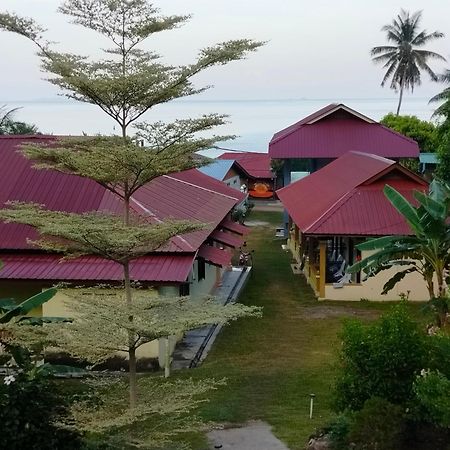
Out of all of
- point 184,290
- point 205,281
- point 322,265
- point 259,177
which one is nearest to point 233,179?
point 259,177

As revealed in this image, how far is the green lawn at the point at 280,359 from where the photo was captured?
13.8 meters

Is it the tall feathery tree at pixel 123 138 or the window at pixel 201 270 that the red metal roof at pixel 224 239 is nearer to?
the window at pixel 201 270

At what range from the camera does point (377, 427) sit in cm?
1096

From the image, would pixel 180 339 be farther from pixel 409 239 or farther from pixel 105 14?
pixel 105 14

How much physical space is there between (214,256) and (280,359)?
3.31 m

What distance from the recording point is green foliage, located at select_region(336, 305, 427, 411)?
37.4 ft

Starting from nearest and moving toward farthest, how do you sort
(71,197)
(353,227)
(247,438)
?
(247,438) → (71,197) → (353,227)

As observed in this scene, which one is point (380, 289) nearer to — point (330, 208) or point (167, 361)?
point (330, 208)

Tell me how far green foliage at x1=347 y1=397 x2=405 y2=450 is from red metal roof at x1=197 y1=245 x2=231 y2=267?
7899 millimetres

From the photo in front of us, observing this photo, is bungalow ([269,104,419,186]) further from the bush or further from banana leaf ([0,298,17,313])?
the bush

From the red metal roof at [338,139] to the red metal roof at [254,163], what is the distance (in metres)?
15.7

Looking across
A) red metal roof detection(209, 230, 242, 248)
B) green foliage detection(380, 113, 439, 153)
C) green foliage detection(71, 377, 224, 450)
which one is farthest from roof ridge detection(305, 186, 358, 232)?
green foliage detection(380, 113, 439, 153)

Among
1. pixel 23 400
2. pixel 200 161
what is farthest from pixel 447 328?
pixel 23 400

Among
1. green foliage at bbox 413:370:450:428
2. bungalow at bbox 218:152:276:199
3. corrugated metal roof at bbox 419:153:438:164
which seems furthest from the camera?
bungalow at bbox 218:152:276:199
